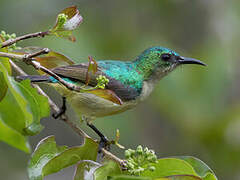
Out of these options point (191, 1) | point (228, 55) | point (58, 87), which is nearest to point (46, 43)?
point (58, 87)

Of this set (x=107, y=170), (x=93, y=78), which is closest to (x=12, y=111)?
(x=107, y=170)

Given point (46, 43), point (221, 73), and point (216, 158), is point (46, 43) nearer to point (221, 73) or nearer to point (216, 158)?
point (221, 73)

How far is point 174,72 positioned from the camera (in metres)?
5.54

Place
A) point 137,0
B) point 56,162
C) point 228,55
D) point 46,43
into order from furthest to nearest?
point 137,0, point 228,55, point 46,43, point 56,162

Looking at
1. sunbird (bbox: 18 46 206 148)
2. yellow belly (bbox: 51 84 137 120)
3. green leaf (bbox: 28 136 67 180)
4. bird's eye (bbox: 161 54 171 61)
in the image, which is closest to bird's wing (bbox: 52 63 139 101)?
sunbird (bbox: 18 46 206 148)

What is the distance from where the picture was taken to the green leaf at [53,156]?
2342mm

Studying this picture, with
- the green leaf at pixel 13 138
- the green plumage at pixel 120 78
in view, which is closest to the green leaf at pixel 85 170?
the green leaf at pixel 13 138

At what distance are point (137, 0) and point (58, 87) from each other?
3245 mm

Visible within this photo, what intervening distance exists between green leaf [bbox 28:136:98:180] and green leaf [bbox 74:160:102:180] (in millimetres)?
123

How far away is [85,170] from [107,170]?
0.13 meters

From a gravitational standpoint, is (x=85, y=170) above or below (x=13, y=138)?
below

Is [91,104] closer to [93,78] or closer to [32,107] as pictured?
[93,78]

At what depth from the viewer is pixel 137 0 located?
674 centimetres

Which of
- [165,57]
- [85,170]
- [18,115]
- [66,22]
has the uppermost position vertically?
[66,22]
